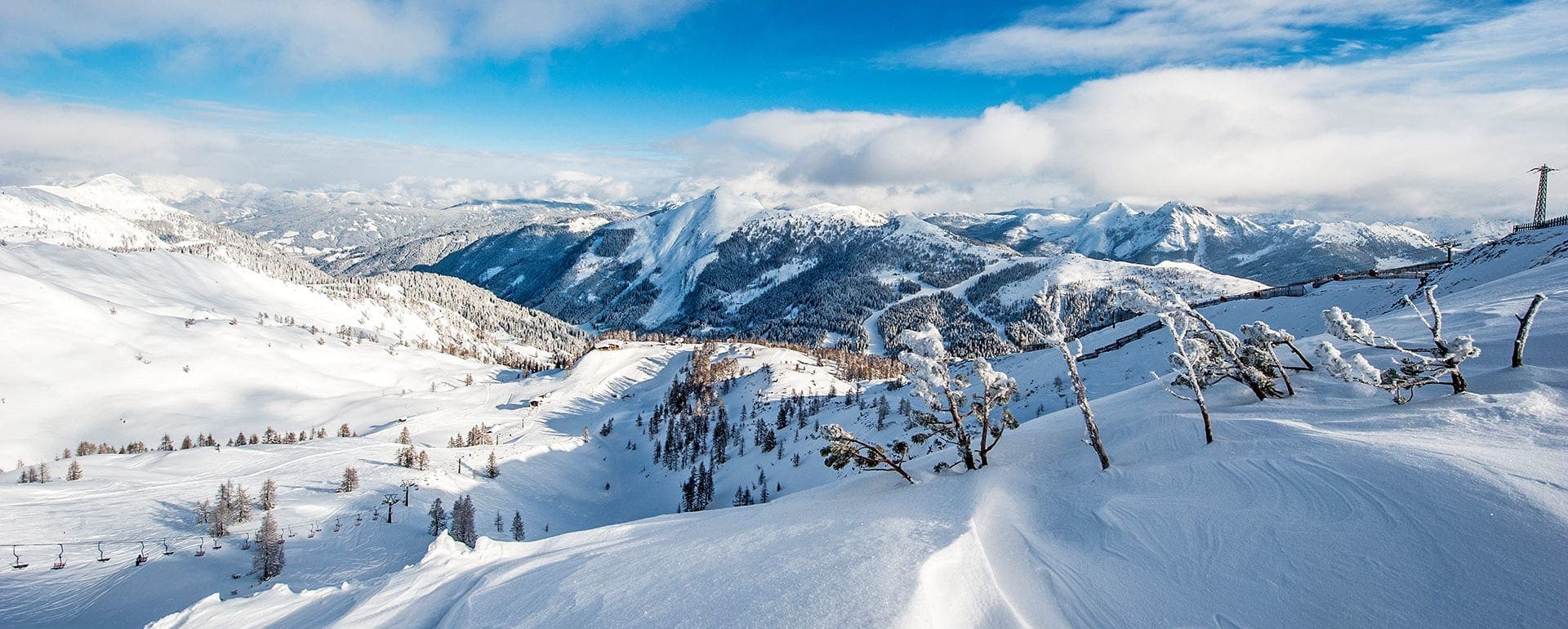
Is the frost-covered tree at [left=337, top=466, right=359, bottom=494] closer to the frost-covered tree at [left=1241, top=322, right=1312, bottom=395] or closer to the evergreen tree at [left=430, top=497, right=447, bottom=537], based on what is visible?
the evergreen tree at [left=430, top=497, right=447, bottom=537]

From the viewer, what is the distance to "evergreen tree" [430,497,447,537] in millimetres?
53906

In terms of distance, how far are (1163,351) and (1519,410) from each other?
6060cm

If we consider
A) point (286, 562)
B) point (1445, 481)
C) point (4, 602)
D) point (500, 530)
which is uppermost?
point (1445, 481)

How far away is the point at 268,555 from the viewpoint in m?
39.5

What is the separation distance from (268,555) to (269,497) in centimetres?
1879

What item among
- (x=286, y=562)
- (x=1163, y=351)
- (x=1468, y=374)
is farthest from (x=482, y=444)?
(x=1468, y=374)

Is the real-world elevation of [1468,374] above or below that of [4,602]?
above

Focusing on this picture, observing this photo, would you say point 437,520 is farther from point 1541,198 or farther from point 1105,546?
point 1541,198

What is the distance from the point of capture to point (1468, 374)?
1471 cm

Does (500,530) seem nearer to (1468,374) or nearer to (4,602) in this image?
(4,602)

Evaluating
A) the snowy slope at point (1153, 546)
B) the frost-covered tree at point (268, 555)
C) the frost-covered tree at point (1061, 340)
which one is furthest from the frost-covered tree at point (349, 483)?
the frost-covered tree at point (1061, 340)

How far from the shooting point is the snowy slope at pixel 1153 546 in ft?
23.0

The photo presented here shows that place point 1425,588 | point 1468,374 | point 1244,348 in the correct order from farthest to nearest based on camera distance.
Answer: point 1244,348 < point 1468,374 < point 1425,588

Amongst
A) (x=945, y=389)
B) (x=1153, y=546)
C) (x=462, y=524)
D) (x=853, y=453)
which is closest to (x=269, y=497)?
(x=462, y=524)
